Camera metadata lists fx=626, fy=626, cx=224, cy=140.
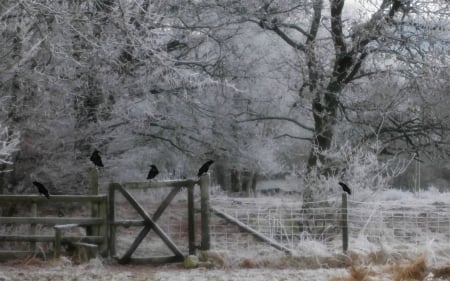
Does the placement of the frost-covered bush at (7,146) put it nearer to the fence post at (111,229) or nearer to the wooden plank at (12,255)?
the wooden plank at (12,255)

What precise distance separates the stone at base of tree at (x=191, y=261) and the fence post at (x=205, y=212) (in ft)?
0.81

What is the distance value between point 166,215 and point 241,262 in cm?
349

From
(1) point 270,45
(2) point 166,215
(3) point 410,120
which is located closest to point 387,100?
(3) point 410,120

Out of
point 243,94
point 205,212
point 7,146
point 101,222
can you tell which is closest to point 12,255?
point 101,222

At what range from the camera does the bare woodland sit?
12.9 m

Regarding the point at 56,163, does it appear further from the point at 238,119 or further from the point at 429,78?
the point at 429,78

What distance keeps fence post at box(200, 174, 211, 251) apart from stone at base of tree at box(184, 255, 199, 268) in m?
0.25

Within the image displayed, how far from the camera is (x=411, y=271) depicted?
7570mm

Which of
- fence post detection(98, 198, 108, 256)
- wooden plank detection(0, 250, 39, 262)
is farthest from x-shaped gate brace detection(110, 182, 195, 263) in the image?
wooden plank detection(0, 250, 39, 262)

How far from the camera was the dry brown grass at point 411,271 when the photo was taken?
7402mm

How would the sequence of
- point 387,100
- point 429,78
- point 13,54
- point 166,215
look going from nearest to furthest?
point 13,54 < point 166,215 < point 429,78 < point 387,100

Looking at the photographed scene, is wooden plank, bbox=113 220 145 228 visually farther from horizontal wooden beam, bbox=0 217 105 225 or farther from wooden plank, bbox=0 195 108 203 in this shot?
wooden plank, bbox=0 195 108 203

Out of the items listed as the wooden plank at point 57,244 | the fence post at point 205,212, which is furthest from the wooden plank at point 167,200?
the wooden plank at point 57,244

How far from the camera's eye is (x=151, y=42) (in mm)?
8898
